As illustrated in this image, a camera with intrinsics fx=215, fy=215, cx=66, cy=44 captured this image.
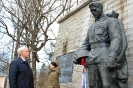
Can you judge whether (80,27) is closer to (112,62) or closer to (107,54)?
(107,54)

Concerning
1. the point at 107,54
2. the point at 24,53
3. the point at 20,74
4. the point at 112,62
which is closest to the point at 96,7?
the point at 107,54

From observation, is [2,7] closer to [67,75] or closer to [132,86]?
[67,75]

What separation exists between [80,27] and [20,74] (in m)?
3.27

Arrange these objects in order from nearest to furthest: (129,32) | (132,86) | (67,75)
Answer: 1. (132,86)
2. (129,32)
3. (67,75)

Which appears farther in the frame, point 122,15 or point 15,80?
point 122,15

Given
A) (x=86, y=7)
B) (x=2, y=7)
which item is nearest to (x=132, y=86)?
(x=86, y=7)

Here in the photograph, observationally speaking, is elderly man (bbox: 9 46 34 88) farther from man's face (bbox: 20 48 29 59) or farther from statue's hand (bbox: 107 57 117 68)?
statue's hand (bbox: 107 57 117 68)

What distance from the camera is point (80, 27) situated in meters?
7.07

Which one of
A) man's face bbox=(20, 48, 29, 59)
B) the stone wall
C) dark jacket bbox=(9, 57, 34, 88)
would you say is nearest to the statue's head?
the stone wall

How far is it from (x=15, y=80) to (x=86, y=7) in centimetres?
382

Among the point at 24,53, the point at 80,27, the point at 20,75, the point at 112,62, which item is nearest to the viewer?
the point at 112,62

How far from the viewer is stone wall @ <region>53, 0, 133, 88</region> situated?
512cm

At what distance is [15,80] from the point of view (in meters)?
4.22

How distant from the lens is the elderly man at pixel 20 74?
422 cm
